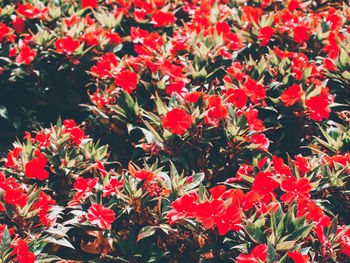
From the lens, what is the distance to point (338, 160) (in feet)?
7.00

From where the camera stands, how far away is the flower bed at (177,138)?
5.97 feet

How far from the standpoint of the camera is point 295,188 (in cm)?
189

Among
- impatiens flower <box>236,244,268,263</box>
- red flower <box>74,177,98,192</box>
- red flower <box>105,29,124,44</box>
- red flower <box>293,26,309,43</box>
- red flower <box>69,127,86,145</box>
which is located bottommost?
impatiens flower <box>236,244,268,263</box>

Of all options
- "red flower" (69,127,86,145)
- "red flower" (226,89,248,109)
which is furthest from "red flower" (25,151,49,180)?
"red flower" (226,89,248,109)

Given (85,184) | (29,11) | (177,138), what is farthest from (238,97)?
(29,11)

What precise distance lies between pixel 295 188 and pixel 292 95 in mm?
798

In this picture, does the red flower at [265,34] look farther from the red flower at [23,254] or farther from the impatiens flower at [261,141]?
the red flower at [23,254]

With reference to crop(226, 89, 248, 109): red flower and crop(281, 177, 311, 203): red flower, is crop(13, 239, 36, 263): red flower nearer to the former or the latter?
crop(281, 177, 311, 203): red flower

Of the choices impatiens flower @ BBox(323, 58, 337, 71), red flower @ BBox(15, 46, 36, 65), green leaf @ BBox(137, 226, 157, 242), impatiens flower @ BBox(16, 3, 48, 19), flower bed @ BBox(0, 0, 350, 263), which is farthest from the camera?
impatiens flower @ BBox(16, 3, 48, 19)

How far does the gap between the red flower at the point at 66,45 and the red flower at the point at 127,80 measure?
1.97 feet

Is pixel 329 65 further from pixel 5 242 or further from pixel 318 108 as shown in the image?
pixel 5 242

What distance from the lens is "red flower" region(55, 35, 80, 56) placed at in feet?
9.44

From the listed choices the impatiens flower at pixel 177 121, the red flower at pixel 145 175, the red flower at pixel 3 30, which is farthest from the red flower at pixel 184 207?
the red flower at pixel 3 30

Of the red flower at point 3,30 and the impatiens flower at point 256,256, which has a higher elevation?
the red flower at point 3,30
